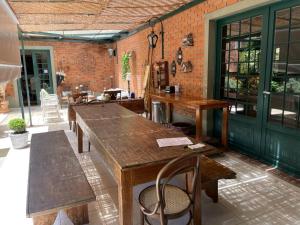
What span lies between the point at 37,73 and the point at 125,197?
9.11m

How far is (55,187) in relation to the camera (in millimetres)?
2102

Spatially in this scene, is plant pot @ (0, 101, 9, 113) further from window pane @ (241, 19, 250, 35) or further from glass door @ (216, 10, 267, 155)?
window pane @ (241, 19, 250, 35)

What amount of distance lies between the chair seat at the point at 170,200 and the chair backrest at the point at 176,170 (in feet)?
0.27

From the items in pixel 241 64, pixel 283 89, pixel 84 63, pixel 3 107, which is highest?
pixel 84 63

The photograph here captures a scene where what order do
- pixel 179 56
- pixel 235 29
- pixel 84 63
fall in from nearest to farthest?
pixel 235 29, pixel 179 56, pixel 84 63

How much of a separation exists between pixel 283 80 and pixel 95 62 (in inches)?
328

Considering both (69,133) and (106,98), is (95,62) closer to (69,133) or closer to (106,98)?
(106,98)

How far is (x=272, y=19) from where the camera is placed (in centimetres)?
338

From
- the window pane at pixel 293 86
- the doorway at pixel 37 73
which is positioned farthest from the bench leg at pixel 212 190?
the doorway at pixel 37 73

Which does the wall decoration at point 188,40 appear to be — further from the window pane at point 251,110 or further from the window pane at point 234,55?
the window pane at point 251,110

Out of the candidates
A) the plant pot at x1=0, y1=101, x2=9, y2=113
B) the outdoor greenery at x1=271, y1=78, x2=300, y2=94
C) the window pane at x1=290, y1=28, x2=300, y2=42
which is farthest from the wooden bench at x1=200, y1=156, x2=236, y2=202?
the plant pot at x1=0, y1=101, x2=9, y2=113

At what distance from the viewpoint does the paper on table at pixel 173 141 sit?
221cm

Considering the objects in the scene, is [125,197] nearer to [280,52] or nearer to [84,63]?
[280,52]

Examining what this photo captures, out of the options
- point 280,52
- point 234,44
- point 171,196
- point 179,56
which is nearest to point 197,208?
point 171,196
